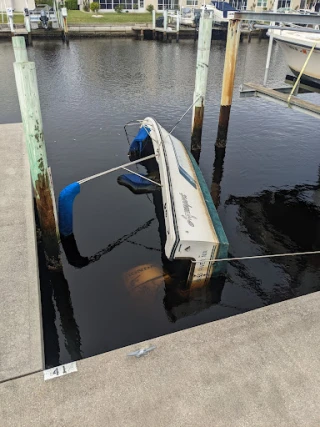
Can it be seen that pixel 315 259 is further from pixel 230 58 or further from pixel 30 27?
pixel 30 27

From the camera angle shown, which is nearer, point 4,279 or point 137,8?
point 4,279

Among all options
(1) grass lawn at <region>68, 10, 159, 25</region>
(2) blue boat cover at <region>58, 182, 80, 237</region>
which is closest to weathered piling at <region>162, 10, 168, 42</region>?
(1) grass lawn at <region>68, 10, 159, 25</region>

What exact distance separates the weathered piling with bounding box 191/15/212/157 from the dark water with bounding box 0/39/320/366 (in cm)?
119

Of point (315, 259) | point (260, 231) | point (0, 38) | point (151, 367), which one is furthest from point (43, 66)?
point (151, 367)

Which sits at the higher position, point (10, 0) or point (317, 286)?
point (10, 0)

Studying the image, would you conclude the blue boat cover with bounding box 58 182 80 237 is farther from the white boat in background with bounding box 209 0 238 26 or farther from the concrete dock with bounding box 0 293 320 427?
the white boat in background with bounding box 209 0 238 26

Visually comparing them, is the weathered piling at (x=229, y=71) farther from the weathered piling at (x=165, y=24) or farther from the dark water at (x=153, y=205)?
the weathered piling at (x=165, y=24)

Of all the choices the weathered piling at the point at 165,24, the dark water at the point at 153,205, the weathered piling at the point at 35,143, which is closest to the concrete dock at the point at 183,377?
the dark water at the point at 153,205

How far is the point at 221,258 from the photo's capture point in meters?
8.32

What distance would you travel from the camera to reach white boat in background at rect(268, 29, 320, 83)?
13328 millimetres

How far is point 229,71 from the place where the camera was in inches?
545

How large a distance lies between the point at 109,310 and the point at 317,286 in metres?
5.39

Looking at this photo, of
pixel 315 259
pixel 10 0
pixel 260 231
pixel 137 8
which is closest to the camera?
pixel 315 259

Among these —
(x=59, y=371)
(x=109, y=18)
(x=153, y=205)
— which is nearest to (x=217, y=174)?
(x=153, y=205)
